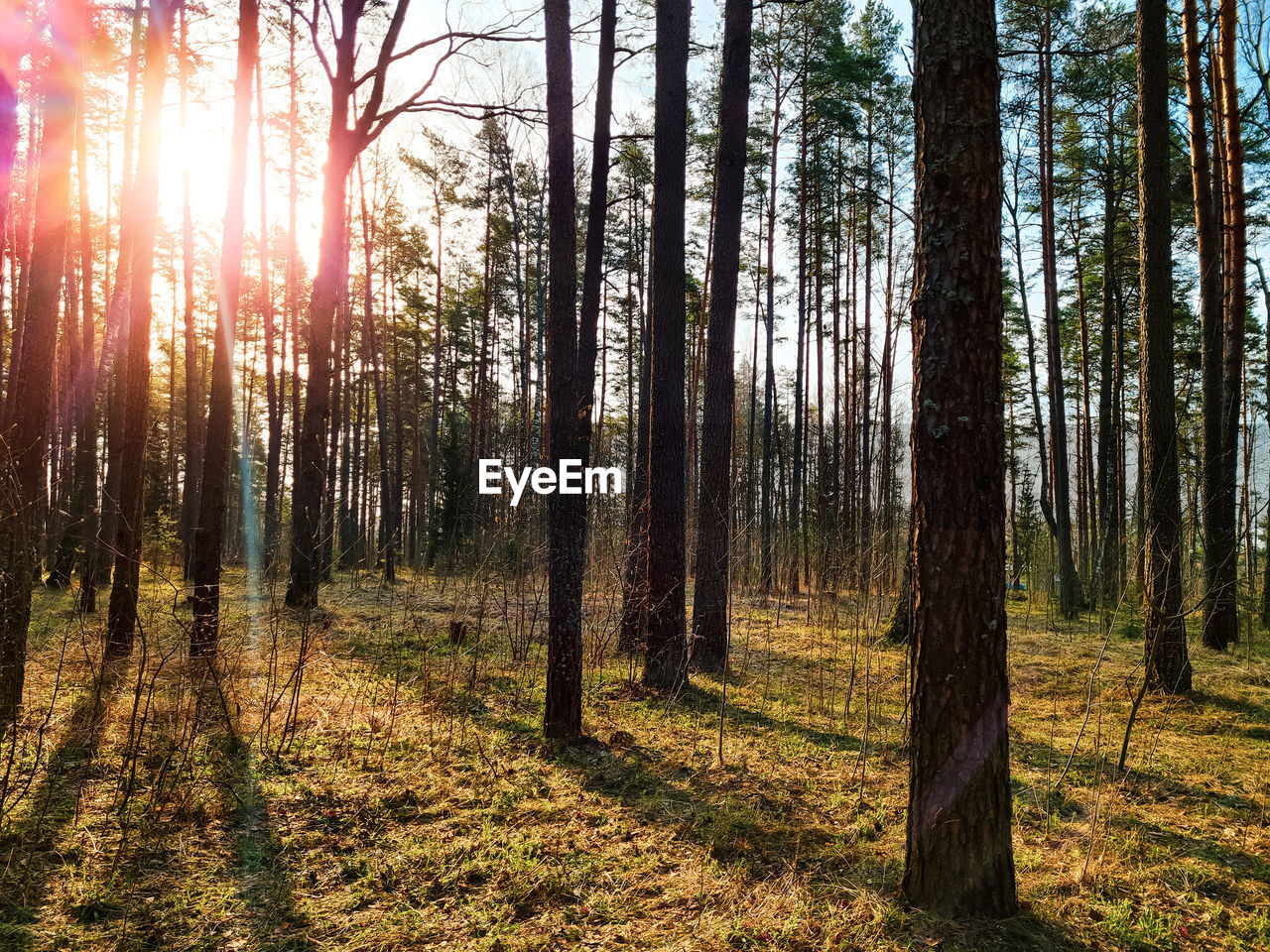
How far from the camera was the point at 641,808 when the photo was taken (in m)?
3.26

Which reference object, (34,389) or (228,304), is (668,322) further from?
(34,389)

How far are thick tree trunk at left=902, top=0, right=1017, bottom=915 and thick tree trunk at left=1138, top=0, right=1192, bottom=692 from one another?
425cm

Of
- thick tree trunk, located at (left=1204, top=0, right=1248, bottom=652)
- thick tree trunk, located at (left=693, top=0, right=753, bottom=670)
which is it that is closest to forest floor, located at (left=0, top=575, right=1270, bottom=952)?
thick tree trunk, located at (left=693, top=0, right=753, bottom=670)

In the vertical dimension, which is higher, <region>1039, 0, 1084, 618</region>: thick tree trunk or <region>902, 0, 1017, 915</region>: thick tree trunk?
<region>1039, 0, 1084, 618</region>: thick tree trunk

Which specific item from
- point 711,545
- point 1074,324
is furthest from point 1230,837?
point 1074,324

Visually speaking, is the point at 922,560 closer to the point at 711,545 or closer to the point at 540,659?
the point at 711,545

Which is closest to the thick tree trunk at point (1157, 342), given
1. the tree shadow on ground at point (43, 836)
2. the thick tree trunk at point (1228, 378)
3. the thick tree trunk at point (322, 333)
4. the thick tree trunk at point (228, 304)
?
the thick tree trunk at point (1228, 378)

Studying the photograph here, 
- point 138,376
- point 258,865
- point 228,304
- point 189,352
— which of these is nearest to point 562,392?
point 258,865

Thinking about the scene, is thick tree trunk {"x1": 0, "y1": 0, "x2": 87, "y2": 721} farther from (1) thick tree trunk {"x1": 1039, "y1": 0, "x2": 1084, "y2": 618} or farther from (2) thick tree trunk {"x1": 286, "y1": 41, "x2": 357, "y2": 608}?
(1) thick tree trunk {"x1": 1039, "y1": 0, "x2": 1084, "y2": 618}

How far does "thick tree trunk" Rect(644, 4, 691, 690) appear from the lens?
571 cm

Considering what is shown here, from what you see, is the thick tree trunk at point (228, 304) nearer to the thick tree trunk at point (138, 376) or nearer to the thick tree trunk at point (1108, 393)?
the thick tree trunk at point (138, 376)

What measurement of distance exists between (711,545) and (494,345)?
18.5 m

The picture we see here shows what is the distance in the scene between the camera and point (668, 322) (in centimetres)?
601

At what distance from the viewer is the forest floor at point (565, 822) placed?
2252 millimetres
